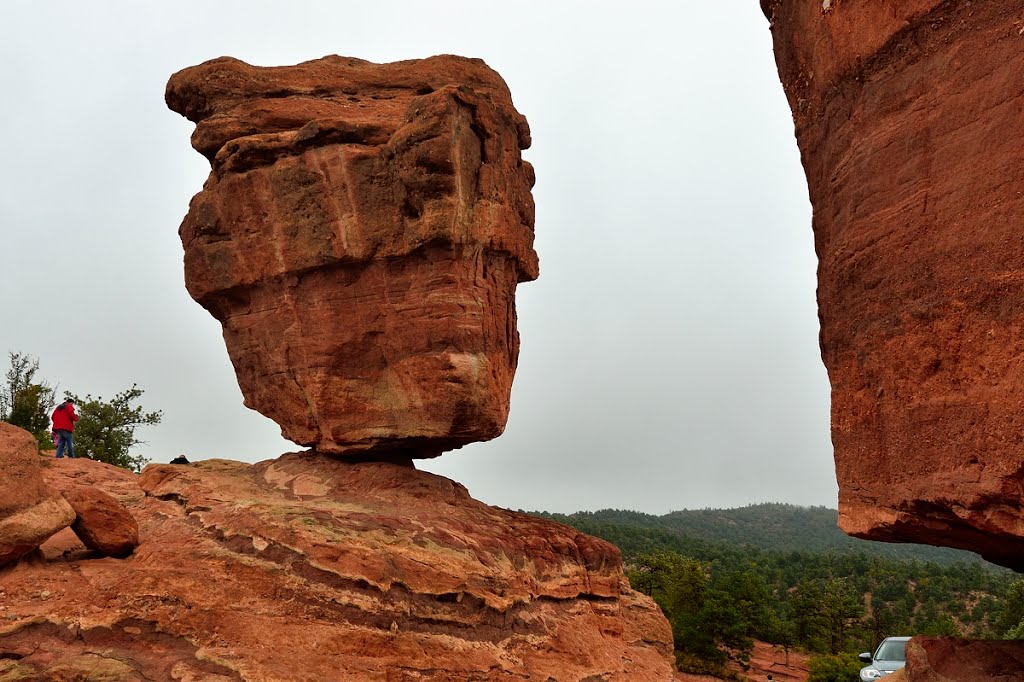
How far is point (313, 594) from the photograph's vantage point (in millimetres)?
9820

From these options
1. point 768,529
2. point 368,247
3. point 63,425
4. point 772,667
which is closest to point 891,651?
point 368,247

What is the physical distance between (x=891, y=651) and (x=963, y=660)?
1152cm

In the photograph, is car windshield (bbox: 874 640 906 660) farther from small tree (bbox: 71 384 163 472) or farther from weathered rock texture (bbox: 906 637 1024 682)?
small tree (bbox: 71 384 163 472)

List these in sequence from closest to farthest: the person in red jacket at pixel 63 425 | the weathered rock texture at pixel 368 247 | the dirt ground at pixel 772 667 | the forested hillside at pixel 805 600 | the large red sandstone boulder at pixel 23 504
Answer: the large red sandstone boulder at pixel 23 504 → the weathered rock texture at pixel 368 247 → the person in red jacket at pixel 63 425 → the dirt ground at pixel 772 667 → the forested hillside at pixel 805 600

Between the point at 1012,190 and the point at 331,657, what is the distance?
8772 mm

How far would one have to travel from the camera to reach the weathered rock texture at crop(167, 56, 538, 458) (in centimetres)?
1384

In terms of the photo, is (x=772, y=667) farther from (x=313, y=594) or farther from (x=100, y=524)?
(x=100, y=524)

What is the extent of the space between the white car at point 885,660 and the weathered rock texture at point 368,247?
989 centimetres

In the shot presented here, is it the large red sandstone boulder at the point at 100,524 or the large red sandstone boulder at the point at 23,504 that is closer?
the large red sandstone boulder at the point at 23,504

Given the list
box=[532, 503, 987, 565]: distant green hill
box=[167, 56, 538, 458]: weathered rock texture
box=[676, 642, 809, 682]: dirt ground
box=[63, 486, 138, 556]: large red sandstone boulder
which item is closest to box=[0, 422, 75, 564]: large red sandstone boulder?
box=[63, 486, 138, 556]: large red sandstone boulder

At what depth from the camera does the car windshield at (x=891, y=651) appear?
16.2 m

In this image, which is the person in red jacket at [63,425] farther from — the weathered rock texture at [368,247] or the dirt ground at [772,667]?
the dirt ground at [772,667]

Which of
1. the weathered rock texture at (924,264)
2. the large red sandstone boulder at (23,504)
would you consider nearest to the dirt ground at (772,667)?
the large red sandstone boulder at (23,504)

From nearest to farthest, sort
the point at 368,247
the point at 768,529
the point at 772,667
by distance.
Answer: the point at 368,247 → the point at 772,667 → the point at 768,529
